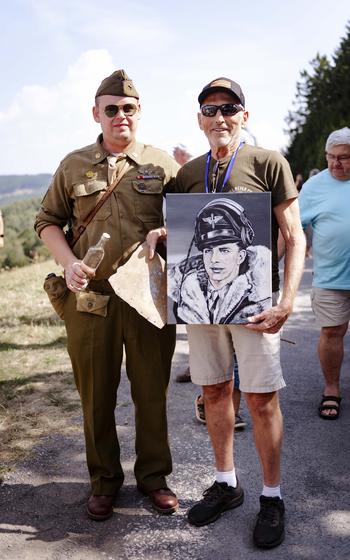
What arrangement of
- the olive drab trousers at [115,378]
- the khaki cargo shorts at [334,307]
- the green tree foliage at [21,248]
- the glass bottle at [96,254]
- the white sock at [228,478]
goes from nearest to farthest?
the glass bottle at [96,254]
the olive drab trousers at [115,378]
the white sock at [228,478]
the khaki cargo shorts at [334,307]
the green tree foliage at [21,248]

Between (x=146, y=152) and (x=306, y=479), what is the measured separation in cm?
217

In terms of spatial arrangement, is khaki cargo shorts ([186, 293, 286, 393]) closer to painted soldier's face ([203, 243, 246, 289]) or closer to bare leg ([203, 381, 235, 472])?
bare leg ([203, 381, 235, 472])

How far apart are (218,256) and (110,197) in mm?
703

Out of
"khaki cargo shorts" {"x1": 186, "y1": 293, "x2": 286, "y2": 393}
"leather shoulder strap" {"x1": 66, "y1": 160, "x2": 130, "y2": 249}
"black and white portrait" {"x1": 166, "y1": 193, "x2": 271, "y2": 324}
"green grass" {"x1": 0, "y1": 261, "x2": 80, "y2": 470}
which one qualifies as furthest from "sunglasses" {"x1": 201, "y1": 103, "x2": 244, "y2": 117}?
"green grass" {"x1": 0, "y1": 261, "x2": 80, "y2": 470}

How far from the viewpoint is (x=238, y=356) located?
2.97m

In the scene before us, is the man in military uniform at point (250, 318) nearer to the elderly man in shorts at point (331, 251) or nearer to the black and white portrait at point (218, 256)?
the black and white portrait at point (218, 256)

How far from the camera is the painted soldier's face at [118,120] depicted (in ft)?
10.0

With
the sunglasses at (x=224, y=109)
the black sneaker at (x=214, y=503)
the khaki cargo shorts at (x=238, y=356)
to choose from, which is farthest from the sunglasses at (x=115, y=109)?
the black sneaker at (x=214, y=503)

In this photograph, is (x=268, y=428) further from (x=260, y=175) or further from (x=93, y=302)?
(x=260, y=175)

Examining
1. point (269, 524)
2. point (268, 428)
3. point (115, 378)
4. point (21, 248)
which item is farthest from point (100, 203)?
point (21, 248)

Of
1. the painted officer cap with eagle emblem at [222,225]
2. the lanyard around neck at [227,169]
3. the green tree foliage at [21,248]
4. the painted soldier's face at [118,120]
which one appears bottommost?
the green tree foliage at [21,248]

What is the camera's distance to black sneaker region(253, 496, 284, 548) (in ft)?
9.40

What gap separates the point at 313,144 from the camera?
35.8 meters

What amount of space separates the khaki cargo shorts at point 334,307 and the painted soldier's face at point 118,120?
2.22 m
